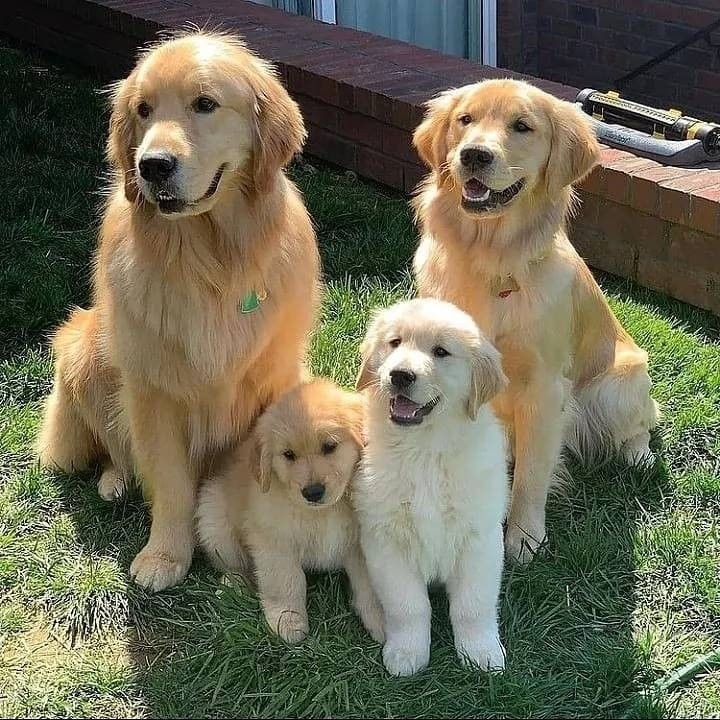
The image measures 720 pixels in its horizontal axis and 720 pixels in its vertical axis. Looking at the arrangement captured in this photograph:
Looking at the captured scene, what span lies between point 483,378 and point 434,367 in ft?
0.47

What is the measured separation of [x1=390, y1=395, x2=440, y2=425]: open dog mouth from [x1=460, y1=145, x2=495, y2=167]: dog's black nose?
0.76 meters

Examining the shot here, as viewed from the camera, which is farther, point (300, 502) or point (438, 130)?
point (438, 130)

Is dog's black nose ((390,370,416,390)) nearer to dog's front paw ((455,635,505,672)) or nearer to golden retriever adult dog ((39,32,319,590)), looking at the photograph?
golden retriever adult dog ((39,32,319,590))

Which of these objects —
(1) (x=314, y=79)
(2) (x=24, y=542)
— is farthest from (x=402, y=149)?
(2) (x=24, y=542)

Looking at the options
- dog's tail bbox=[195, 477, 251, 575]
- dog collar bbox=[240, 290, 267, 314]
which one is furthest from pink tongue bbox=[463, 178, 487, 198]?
dog's tail bbox=[195, 477, 251, 575]

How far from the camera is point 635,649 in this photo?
2.88 m

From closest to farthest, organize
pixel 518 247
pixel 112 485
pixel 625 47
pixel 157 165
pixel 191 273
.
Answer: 1. pixel 157 165
2. pixel 191 273
3. pixel 518 247
4. pixel 112 485
5. pixel 625 47

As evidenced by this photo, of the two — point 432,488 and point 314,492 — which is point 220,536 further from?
point 432,488

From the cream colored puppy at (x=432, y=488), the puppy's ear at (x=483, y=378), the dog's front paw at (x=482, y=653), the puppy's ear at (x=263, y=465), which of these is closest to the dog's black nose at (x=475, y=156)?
the cream colored puppy at (x=432, y=488)

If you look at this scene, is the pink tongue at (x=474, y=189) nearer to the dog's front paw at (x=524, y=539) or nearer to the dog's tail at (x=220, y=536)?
the dog's front paw at (x=524, y=539)

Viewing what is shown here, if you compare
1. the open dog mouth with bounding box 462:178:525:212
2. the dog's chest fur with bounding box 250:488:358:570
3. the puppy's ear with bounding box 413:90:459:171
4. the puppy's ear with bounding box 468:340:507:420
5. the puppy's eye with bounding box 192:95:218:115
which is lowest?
the dog's chest fur with bounding box 250:488:358:570

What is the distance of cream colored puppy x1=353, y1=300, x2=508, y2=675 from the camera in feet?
9.02

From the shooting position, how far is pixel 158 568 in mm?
3141

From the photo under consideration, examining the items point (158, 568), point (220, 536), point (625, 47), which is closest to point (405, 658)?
point (220, 536)
